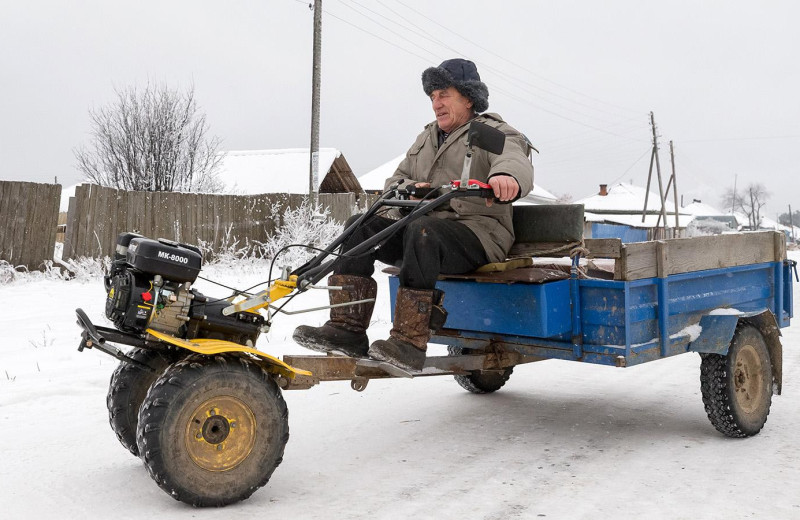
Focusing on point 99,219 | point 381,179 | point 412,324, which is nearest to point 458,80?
point 412,324

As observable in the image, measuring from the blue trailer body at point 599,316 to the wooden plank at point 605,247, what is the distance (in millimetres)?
157

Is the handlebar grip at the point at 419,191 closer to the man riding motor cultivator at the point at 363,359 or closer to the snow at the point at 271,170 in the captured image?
the man riding motor cultivator at the point at 363,359

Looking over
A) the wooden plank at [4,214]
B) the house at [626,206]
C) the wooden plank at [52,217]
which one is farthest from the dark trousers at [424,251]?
the house at [626,206]

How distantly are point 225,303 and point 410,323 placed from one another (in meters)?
0.98

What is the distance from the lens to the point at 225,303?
3.81 m

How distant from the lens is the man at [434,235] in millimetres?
4191

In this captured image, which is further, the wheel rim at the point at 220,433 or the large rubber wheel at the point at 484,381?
the large rubber wheel at the point at 484,381

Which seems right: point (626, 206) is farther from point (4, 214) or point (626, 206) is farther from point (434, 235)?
point (434, 235)

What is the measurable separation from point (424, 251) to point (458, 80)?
126 centimetres

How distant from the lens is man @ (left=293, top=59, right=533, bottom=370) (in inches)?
165

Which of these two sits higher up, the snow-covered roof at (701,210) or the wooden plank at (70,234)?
the snow-covered roof at (701,210)

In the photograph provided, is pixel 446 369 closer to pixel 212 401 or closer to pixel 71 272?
pixel 212 401

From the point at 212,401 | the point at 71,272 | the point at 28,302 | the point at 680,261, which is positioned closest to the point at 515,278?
the point at 680,261

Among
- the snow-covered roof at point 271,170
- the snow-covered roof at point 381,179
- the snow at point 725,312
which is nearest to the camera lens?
the snow at point 725,312
